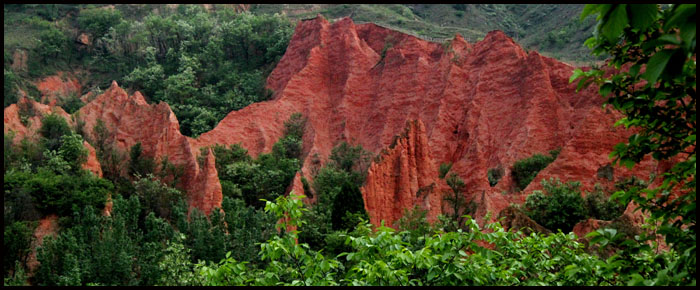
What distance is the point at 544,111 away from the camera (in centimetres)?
3816

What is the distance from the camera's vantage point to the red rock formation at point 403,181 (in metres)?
30.3

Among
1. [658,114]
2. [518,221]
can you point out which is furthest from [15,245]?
[658,114]

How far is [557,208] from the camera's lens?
2703 cm

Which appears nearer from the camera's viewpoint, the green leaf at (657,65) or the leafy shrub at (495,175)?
the green leaf at (657,65)

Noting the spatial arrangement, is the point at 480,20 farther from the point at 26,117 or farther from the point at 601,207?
the point at 26,117

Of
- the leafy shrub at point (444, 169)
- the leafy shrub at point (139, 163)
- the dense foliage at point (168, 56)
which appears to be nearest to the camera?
the leafy shrub at point (139, 163)

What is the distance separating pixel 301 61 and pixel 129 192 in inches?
796

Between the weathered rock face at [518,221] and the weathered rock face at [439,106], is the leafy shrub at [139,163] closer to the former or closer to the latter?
the weathered rock face at [439,106]

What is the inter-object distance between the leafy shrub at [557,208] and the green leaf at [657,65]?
2440cm

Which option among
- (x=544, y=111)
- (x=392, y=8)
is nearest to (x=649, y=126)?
(x=544, y=111)

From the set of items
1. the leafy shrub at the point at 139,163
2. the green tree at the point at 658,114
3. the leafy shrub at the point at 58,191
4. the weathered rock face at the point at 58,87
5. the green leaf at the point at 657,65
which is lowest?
the weathered rock face at the point at 58,87

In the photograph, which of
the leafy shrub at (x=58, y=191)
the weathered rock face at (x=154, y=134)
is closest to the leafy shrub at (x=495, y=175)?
the weathered rock face at (x=154, y=134)

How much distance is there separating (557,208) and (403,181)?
24.4 feet

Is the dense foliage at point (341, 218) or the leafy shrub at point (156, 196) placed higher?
the dense foliage at point (341, 218)
